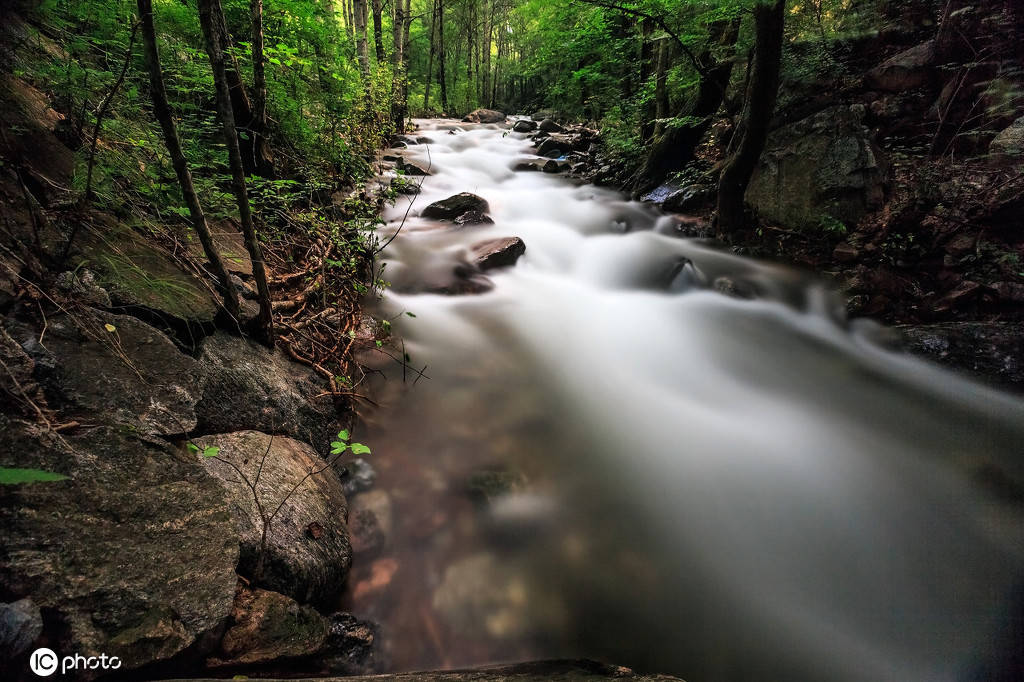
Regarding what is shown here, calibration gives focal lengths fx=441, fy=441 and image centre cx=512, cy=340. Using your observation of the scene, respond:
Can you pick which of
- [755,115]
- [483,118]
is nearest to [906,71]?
[755,115]

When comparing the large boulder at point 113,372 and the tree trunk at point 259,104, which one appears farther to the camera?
the tree trunk at point 259,104

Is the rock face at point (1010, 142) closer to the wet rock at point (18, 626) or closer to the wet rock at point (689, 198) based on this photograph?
the wet rock at point (689, 198)

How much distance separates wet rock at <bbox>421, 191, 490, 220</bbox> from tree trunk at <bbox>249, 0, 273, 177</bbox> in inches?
114

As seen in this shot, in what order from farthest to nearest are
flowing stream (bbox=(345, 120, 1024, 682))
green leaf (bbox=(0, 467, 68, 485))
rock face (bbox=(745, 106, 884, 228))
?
1. rock face (bbox=(745, 106, 884, 228))
2. flowing stream (bbox=(345, 120, 1024, 682))
3. green leaf (bbox=(0, 467, 68, 485))

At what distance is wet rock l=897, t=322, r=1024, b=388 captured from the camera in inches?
147

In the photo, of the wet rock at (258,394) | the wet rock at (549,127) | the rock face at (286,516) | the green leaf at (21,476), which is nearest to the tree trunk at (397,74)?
the wet rock at (549,127)

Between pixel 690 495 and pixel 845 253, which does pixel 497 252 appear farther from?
pixel 845 253

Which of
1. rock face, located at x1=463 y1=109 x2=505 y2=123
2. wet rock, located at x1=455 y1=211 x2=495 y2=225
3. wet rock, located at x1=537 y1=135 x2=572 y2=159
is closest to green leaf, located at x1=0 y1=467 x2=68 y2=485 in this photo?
wet rock, located at x1=455 y1=211 x2=495 y2=225

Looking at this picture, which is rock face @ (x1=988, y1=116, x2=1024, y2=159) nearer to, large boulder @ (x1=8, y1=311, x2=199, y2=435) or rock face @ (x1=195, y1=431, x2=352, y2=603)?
rock face @ (x1=195, y1=431, x2=352, y2=603)

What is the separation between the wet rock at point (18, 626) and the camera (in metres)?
1.07

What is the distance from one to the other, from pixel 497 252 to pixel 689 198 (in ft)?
12.4

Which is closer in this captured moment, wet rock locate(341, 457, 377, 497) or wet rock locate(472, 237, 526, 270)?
wet rock locate(341, 457, 377, 497)

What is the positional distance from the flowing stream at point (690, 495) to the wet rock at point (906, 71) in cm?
316

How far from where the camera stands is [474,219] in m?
6.91
